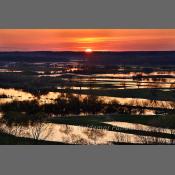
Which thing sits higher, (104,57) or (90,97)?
(104,57)

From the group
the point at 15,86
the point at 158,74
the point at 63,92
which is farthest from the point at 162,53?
the point at 15,86

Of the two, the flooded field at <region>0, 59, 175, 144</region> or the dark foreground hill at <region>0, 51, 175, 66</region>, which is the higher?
the dark foreground hill at <region>0, 51, 175, 66</region>

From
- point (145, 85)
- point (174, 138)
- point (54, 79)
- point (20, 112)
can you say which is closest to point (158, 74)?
point (145, 85)

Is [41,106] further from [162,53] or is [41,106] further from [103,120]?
Result: [162,53]

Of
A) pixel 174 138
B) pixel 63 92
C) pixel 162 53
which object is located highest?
pixel 162 53

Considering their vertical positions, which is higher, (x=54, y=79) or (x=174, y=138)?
Answer: (x=54, y=79)

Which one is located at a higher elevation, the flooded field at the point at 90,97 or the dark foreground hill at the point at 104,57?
the dark foreground hill at the point at 104,57
